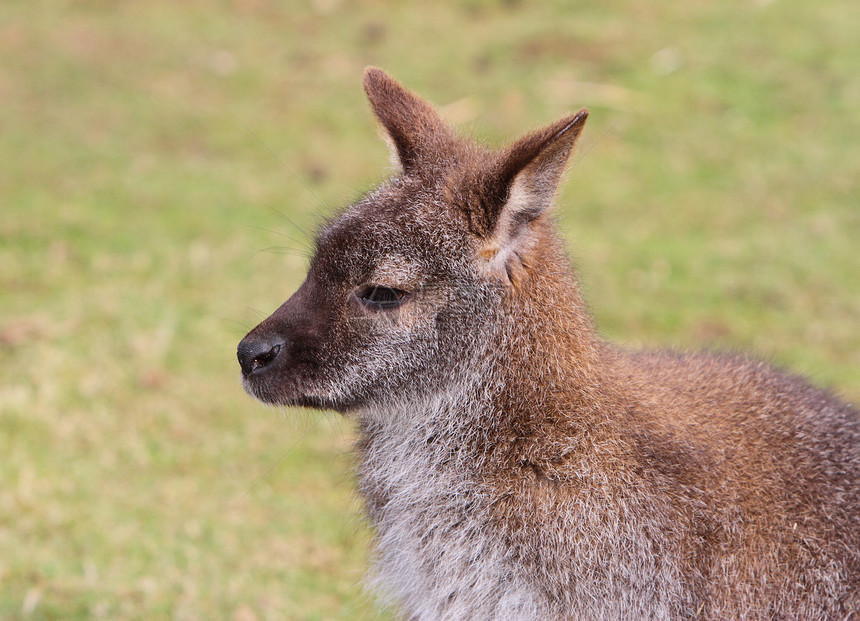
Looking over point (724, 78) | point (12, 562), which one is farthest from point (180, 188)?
point (724, 78)

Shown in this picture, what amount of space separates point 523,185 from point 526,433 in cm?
81

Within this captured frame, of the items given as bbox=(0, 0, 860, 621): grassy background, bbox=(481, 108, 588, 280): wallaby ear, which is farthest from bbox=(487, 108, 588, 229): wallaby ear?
bbox=(0, 0, 860, 621): grassy background

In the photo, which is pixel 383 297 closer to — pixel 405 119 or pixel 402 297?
pixel 402 297

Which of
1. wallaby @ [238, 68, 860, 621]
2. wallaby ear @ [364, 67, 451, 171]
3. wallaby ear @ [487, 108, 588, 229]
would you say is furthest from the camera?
wallaby ear @ [364, 67, 451, 171]

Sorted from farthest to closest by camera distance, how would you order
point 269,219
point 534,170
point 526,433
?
1. point 269,219
2. point 526,433
3. point 534,170

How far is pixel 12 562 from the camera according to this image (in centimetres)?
471

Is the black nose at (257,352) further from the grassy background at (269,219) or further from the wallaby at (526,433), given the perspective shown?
the grassy background at (269,219)

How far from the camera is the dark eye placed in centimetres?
340

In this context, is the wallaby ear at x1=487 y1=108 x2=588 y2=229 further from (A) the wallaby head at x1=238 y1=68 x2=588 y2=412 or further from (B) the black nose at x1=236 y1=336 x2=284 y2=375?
(B) the black nose at x1=236 y1=336 x2=284 y2=375

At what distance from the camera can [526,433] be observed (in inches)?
133

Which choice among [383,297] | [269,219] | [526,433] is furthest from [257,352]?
[269,219]

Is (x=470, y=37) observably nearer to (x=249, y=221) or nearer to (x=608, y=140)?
(x=608, y=140)

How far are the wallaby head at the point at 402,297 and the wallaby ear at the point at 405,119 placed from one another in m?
0.13

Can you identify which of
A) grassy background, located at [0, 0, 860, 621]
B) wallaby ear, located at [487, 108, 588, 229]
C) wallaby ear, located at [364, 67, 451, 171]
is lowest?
grassy background, located at [0, 0, 860, 621]
